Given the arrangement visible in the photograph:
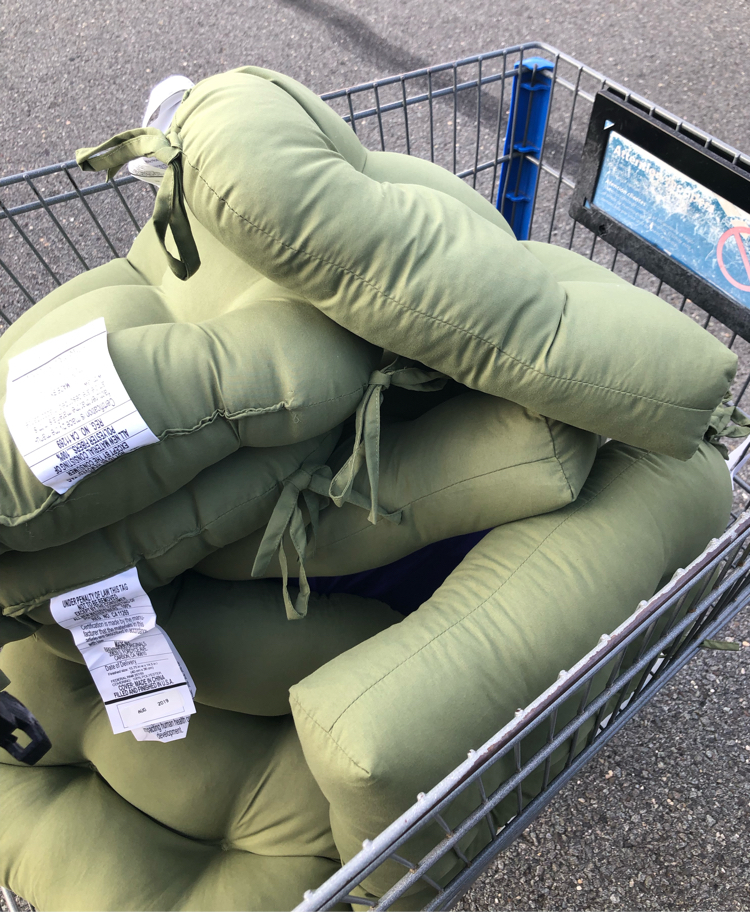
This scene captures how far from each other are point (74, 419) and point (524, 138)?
3.17ft

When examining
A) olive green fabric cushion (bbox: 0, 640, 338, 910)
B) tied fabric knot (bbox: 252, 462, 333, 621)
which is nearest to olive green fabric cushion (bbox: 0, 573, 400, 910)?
olive green fabric cushion (bbox: 0, 640, 338, 910)

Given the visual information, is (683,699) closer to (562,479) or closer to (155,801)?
(562,479)

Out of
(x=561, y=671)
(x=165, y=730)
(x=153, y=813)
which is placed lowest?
(x=153, y=813)

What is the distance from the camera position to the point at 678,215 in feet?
3.26

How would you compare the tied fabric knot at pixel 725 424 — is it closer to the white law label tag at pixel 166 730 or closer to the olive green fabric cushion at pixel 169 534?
the olive green fabric cushion at pixel 169 534

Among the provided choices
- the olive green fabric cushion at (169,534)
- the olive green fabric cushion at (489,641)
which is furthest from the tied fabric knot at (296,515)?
the olive green fabric cushion at (489,641)

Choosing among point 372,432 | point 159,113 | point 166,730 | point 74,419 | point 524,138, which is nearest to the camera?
point 74,419

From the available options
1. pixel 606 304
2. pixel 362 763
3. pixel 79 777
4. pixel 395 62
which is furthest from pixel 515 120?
pixel 395 62

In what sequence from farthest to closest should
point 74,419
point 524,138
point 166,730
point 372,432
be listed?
point 524,138 < point 166,730 < point 372,432 < point 74,419

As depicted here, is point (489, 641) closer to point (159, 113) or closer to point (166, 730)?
point (166, 730)

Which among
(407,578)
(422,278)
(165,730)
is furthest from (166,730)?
(422,278)

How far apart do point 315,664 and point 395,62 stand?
2.36 meters

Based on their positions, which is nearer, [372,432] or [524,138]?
[372,432]

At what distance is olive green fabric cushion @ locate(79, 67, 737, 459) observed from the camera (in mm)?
634
